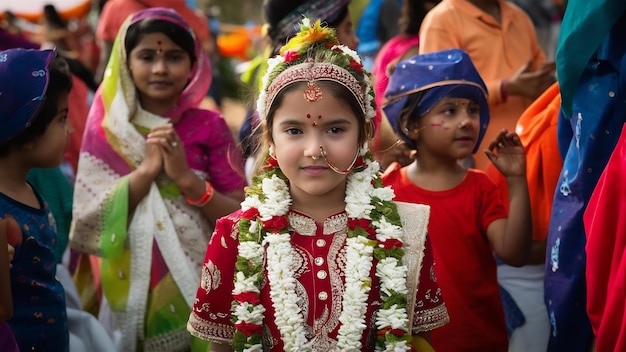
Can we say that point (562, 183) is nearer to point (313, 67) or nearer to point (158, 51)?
point (313, 67)

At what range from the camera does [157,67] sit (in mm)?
4168

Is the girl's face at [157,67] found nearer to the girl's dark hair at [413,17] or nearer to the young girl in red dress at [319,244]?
the young girl in red dress at [319,244]

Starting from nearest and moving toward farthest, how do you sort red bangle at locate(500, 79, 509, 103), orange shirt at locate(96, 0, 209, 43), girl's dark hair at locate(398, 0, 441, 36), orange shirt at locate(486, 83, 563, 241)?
orange shirt at locate(486, 83, 563, 241) → red bangle at locate(500, 79, 509, 103) → girl's dark hair at locate(398, 0, 441, 36) → orange shirt at locate(96, 0, 209, 43)

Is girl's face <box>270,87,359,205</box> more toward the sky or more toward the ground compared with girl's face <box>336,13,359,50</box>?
more toward the ground

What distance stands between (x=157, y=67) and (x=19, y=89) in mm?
950

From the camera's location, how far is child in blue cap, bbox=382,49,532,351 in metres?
3.67

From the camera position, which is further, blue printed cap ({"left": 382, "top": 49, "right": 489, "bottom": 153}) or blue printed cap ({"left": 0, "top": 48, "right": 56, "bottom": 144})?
blue printed cap ({"left": 382, "top": 49, "right": 489, "bottom": 153})

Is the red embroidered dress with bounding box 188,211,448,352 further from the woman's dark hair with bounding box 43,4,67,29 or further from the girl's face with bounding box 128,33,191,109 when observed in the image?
the woman's dark hair with bounding box 43,4,67,29

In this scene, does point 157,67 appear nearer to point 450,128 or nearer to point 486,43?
point 450,128

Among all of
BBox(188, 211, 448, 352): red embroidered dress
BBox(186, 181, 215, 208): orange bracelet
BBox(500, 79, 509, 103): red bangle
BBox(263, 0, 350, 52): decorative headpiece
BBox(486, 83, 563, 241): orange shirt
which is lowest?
BBox(188, 211, 448, 352): red embroidered dress

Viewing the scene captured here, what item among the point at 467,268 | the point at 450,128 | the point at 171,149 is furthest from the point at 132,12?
the point at 467,268

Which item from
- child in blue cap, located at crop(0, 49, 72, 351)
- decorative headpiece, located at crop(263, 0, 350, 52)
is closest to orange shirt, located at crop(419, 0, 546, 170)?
decorative headpiece, located at crop(263, 0, 350, 52)

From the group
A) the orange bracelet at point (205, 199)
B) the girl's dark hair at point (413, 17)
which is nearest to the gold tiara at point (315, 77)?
the orange bracelet at point (205, 199)

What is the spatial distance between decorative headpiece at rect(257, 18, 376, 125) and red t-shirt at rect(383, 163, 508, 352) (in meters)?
0.88
